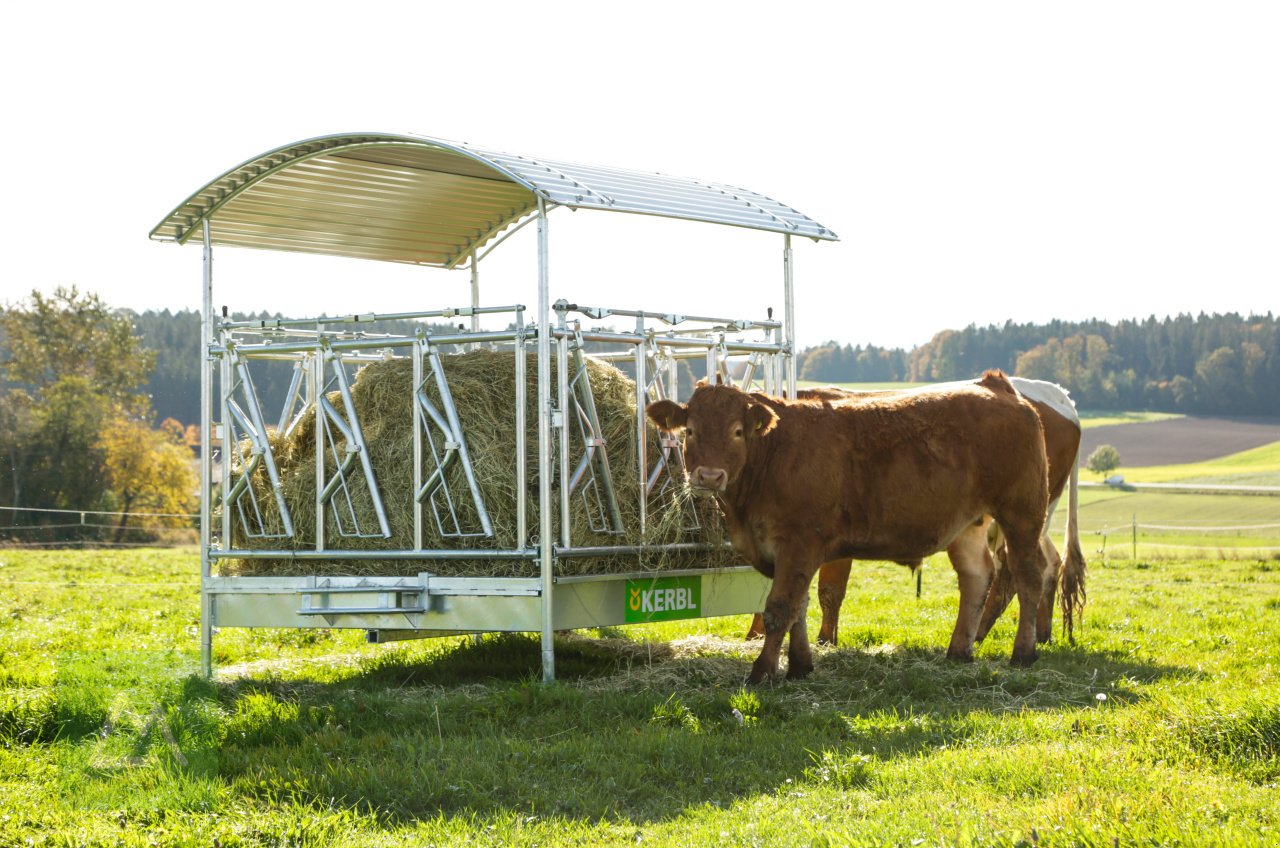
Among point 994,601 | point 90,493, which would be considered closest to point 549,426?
point 994,601

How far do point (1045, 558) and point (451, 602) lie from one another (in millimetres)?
5147

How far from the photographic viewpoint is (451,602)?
8891 millimetres

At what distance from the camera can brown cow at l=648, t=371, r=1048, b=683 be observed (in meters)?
8.92

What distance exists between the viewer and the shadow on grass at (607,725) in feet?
20.2

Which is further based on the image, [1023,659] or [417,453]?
[1023,659]

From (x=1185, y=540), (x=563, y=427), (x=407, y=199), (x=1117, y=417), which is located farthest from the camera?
(x=1117, y=417)

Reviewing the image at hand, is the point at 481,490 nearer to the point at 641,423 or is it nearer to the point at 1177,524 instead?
the point at 641,423

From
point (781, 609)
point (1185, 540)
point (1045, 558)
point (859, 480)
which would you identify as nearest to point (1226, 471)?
point (1185, 540)

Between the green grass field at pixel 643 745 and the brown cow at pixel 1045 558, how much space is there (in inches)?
14.9

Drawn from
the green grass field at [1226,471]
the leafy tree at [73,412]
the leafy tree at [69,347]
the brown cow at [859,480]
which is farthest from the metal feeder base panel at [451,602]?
the green grass field at [1226,471]

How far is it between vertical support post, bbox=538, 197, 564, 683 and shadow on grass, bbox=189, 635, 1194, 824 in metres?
0.33

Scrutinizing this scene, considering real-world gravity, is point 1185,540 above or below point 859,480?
below

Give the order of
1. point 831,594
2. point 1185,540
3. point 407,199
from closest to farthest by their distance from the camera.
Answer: point 407,199
point 831,594
point 1185,540

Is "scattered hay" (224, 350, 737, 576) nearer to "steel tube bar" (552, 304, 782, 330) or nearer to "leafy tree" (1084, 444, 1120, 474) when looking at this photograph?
"steel tube bar" (552, 304, 782, 330)
